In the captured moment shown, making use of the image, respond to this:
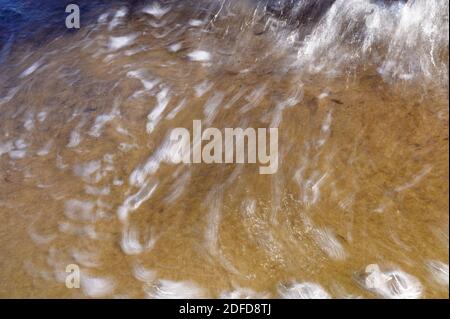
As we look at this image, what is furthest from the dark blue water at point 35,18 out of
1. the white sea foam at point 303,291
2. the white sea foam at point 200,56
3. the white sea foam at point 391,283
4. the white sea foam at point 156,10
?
the white sea foam at point 391,283

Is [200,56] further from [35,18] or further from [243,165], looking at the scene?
[35,18]

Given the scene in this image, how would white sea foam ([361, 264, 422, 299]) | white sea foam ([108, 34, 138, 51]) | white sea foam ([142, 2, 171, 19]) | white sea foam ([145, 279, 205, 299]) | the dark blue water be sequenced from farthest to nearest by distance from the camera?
the dark blue water
white sea foam ([142, 2, 171, 19])
white sea foam ([108, 34, 138, 51])
white sea foam ([145, 279, 205, 299])
white sea foam ([361, 264, 422, 299])

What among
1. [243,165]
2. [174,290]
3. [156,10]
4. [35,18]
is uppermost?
[156,10]

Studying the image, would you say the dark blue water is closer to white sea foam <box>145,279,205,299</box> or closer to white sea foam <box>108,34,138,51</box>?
white sea foam <box>108,34,138,51</box>

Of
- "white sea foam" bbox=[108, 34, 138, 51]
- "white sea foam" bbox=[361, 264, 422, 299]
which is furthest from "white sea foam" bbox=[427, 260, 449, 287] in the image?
"white sea foam" bbox=[108, 34, 138, 51]

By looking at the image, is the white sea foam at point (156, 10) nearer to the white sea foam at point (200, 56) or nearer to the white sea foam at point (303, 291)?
the white sea foam at point (200, 56)

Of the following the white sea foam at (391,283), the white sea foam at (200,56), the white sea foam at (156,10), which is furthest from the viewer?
the white sea foam at (156,10)

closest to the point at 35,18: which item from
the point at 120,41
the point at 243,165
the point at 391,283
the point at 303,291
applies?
the point at 120,41
